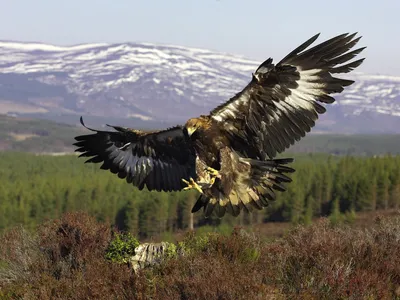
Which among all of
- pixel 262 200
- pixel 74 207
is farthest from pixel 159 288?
pixel 74 207

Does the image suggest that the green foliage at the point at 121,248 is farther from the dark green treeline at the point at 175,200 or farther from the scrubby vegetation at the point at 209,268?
the dark green treeline at the point at 175,200

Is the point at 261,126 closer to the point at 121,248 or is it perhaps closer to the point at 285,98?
the point at 285,98

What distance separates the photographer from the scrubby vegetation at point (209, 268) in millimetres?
13648

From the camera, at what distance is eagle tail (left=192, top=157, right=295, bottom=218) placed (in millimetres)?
13930

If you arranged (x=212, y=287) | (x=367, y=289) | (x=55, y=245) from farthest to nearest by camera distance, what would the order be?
(x=55, y=245) → (x=367, y=289) → (x=212, y=287)

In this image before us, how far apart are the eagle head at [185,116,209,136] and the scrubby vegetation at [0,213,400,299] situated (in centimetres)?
293

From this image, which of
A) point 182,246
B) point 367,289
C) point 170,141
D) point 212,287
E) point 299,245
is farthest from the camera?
point 182,246

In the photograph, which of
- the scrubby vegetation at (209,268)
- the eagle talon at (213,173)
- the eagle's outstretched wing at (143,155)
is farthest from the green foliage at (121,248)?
the eagle talon at (213,173)

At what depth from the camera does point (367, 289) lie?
1391cm

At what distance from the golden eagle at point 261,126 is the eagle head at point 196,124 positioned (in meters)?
0.02

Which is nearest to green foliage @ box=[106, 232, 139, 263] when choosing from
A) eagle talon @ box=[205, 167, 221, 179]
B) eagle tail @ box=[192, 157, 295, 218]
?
eagle tail @ box=[192, 157, 295, 218]

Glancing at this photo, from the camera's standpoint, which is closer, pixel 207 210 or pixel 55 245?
pixel 207 210

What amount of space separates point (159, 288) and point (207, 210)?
6.48 feet

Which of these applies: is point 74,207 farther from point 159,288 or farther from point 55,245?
point 159,288
